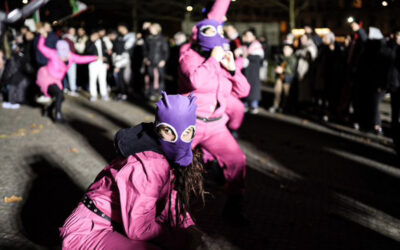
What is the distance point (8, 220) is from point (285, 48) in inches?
308

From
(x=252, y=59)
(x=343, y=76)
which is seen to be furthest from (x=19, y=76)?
(x=343, y=76)

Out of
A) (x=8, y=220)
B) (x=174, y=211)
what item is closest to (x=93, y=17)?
(x=8, y=220)

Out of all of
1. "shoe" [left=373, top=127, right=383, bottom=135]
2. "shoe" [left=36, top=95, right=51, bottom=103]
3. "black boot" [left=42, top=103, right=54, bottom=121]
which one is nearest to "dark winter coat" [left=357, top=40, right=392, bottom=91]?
"shoe" [left=373, top=127, right=383, bottom=135]

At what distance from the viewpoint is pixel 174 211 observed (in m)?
2.89

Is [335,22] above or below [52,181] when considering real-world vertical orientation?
above

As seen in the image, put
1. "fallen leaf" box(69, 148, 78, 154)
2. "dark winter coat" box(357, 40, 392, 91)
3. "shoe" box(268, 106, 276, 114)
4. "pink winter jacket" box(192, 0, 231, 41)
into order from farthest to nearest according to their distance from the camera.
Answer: "shoe" box(268, 106, 276, 114), "dark winter coat" box(357, 40, 392, 91), "fallen leaf" box(69, 148, 78, 154), "pink winter jacket" box(192, 0, 231, 41)

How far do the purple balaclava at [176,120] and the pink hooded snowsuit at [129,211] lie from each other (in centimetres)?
9

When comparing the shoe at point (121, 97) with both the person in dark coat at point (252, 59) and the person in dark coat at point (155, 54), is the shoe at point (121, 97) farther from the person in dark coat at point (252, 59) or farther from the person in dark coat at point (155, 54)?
the person in dark coat at point (252, 59)

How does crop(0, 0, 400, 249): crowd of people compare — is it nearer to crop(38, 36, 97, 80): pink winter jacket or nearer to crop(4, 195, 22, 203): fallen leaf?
crop(38, 36, 97, 80): pink winter jacket

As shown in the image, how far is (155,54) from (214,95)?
770 cm

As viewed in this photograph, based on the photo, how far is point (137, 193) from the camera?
2436 millimetres

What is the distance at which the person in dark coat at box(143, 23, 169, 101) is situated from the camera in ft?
38.0

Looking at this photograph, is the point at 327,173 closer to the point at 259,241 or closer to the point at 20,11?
the point at 259,241

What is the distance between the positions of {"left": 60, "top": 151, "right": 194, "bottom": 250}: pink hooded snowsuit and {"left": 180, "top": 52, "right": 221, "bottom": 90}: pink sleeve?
1463 mm
